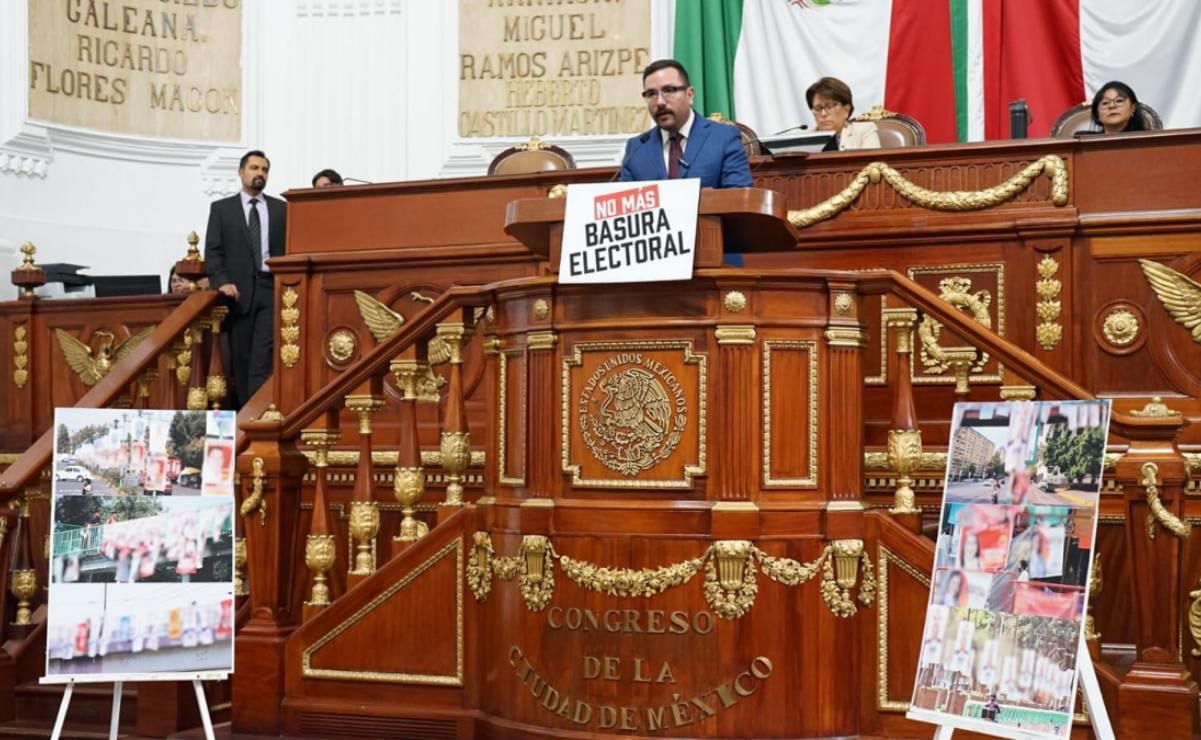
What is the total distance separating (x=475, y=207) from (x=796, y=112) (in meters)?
3.82

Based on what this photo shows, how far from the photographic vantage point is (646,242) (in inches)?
199

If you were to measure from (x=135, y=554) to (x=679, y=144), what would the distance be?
7.50 feet

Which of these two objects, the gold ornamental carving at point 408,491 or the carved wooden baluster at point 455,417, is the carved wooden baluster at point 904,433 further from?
the gold ornamental carving at point 408,491

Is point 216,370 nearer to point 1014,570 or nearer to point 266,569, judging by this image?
point 266,569

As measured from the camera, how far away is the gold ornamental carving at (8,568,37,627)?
22.2ft

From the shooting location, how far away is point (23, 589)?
22.3ft

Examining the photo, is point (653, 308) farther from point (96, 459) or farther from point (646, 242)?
point (96, 459)

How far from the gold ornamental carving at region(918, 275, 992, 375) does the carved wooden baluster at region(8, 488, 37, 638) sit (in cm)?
362

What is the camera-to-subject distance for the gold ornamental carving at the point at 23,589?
22.2 ft

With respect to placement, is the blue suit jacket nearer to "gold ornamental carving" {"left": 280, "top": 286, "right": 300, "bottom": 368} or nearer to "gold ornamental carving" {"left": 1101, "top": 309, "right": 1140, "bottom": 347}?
"gold ornamental carving" {"left": 1101, "top": 309, "right": 1140, "bottom": 347}

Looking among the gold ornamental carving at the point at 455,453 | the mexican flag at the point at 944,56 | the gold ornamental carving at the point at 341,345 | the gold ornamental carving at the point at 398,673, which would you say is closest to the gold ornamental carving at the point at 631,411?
the gold ornamental carving at the point at 455,453

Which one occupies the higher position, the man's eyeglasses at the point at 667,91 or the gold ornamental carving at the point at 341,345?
the man's eyeglasses at the point at 667,91

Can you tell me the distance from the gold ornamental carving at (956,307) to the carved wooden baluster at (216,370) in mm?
3241

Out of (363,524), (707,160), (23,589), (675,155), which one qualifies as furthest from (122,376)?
(707,160)
